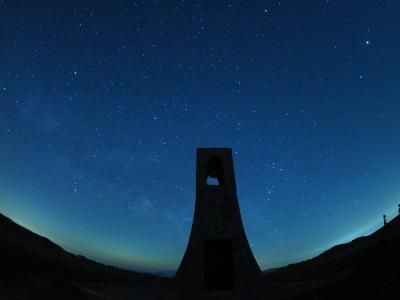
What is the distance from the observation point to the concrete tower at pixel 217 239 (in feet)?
52.4

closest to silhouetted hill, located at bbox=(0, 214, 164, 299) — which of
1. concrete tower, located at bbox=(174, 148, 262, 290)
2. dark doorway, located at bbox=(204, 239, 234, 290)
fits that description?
concrete tower, located at bbox=(174, 148, 262, 290)

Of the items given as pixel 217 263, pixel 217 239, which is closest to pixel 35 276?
pixel 217 239

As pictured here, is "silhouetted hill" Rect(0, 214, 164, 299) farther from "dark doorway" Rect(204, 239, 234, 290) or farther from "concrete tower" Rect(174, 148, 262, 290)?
"dark doorway" Rect(204, 239, 234, 290)

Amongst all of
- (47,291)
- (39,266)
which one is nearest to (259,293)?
(47,291)

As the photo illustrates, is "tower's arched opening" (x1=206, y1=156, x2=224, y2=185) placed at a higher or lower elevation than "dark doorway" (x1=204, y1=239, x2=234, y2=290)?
higher

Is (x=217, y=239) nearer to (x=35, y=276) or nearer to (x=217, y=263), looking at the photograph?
(x=217, y=263)

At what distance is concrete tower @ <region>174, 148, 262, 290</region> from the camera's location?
16.0m

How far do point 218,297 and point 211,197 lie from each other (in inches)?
204

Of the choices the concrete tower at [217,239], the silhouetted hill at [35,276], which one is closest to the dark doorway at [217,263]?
the concrete tower at [217,239]

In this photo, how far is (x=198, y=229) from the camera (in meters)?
16.7

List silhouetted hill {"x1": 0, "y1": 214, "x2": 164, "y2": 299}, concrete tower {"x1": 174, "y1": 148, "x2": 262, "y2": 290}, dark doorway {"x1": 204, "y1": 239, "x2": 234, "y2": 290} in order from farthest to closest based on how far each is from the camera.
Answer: dark doorway {"x1": 204, "y1": 239, "x2": 234, "y2": 290} < concrete tower {"x1": 174, "y1": 148, "x2": 262, "y2": 290} < silhouetted hill {"x1": 0, "y1": 214, "x2": 164, "y2": 299}

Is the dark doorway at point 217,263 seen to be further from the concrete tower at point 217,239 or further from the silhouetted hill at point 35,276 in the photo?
the silhouetted hill at point 35,276

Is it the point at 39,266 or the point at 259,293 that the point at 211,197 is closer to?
the point at 259,293

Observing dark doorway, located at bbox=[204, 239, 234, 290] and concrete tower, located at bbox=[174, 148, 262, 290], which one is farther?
dark doorway, located at bbox=[204, 239, 234, 290]
